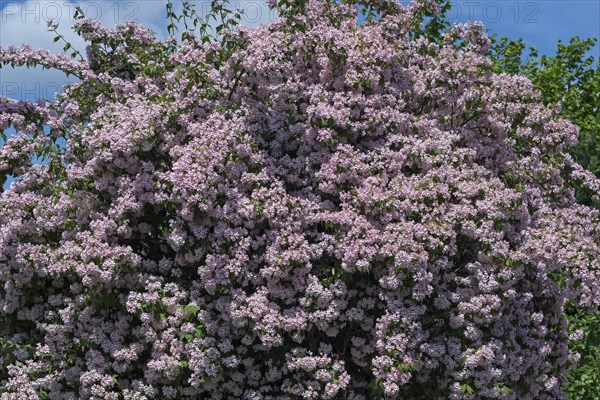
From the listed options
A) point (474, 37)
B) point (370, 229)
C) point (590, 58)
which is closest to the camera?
point (370, 229)

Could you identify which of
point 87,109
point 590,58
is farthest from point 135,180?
point 590,58

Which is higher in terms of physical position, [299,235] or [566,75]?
[566,75]

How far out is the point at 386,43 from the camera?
12.8m

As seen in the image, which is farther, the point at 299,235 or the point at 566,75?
the point at 566,75

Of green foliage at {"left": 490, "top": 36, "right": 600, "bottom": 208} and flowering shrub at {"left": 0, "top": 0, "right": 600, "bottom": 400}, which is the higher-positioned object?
green foliage at {"left": 490, "top": 36, "right": 600, "bottom": 208}

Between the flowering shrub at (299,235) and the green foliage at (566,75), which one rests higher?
the green foliage at (566,75)

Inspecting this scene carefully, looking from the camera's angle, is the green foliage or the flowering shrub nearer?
the flowering shrub

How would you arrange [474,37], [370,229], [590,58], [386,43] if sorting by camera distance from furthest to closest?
[590,58] → [474,37] → [386,43] → [370,229]

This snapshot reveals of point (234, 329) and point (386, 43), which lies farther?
point (386, 43)

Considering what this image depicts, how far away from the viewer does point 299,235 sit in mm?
11383

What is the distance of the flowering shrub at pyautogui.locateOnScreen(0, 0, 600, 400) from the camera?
1127cm

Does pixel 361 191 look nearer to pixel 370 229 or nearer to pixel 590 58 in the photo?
pixel 370 229

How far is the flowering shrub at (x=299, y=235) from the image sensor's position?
11.3 meters

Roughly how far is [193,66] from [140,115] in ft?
4.00
